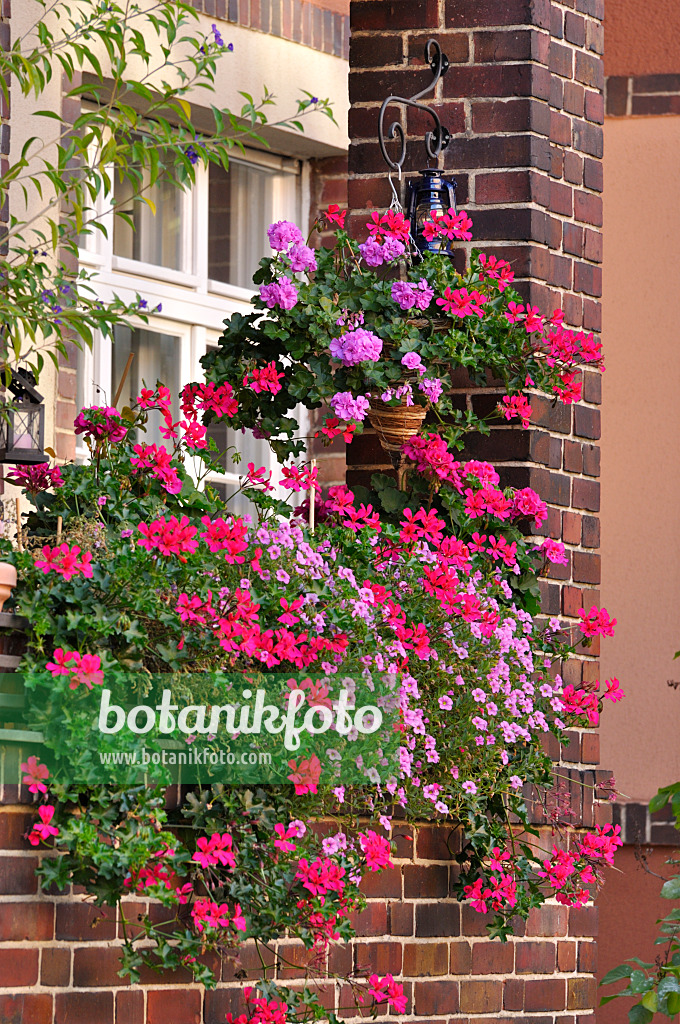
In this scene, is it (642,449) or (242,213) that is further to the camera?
(242,213)

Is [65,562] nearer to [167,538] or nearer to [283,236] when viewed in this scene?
[167,538]

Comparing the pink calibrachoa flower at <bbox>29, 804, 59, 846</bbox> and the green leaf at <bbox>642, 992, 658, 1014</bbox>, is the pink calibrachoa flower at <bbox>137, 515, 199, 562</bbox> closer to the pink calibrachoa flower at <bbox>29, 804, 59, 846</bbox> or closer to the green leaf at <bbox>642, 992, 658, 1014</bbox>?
the pink calibrachoa flower at <bbox>29, 804, 59, 846</bbox>

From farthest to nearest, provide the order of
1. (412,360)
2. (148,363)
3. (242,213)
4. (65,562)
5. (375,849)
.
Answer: (242,213)
(148,363)
(412,360)
(375,849)
(65,562)

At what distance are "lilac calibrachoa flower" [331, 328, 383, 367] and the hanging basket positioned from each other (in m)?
0.15

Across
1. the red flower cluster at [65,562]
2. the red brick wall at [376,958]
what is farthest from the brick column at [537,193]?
the red flower cluster at [65,562]

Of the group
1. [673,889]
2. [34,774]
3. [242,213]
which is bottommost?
[673,889]

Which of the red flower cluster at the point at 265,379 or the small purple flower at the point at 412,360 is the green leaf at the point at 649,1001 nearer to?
the small purple flower at the point at 412,360

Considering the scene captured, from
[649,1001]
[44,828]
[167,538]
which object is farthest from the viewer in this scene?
[649,1001]

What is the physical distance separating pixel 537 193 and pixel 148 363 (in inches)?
85.0

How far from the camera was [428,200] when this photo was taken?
4203mm

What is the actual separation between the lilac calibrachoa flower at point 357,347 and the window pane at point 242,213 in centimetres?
228

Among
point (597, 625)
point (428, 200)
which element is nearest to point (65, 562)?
point (597, 625)

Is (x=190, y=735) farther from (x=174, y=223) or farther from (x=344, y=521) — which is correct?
(x=174, y=223)

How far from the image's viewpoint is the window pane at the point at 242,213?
242 inches
